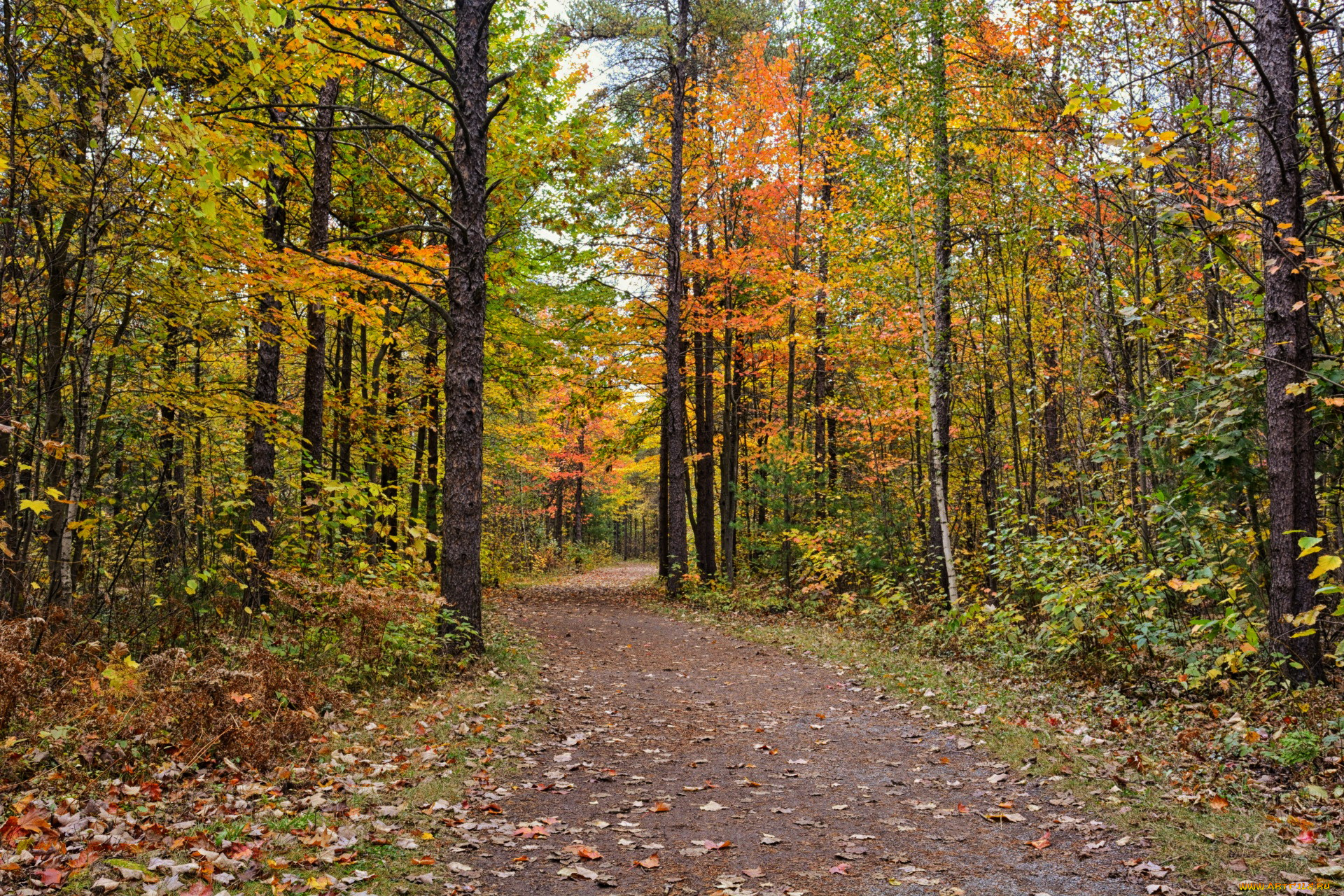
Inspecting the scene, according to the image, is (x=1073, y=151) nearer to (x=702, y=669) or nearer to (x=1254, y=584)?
(x=1254, y=584)

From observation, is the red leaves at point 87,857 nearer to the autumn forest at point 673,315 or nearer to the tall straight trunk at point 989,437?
the autumn forest at point 673,315

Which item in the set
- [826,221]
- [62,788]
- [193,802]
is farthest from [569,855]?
[826,221]

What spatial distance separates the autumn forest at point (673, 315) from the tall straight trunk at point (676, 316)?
140 millimetres

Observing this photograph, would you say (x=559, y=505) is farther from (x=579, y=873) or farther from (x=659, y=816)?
(x=579, y=873)

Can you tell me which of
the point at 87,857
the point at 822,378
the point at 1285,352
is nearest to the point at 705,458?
the point at 822,378

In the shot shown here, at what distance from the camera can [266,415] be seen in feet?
32.2

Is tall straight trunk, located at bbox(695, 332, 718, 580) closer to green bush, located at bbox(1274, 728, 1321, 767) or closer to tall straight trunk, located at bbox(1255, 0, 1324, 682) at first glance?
tall straight trunk, located at bbox(1255, 0, 1324, 682)

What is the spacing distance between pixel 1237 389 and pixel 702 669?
6.99m

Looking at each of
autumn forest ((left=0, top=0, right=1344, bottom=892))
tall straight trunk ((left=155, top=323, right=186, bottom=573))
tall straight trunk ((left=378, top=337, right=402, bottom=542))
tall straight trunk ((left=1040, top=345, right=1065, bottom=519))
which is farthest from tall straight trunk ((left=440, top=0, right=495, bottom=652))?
tall straight trunk ((left=1040, top=345, right=1065, bottom=519))

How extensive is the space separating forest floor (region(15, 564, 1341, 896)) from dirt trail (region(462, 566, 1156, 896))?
0.07 ft

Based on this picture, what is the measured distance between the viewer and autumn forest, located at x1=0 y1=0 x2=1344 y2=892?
6.14 meters

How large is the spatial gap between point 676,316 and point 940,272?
A: 780 centimetres

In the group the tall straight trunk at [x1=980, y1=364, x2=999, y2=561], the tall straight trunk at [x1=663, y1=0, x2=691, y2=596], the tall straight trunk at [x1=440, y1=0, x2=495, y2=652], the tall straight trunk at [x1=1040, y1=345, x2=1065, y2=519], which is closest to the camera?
the tall straight trunk at [x1=440, y1=0, x2=495, y2=652]

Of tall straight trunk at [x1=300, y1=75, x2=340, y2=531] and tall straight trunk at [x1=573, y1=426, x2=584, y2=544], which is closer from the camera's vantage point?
tall straight trunk at [x1=300, y1=75, x2=340, y2=531]
